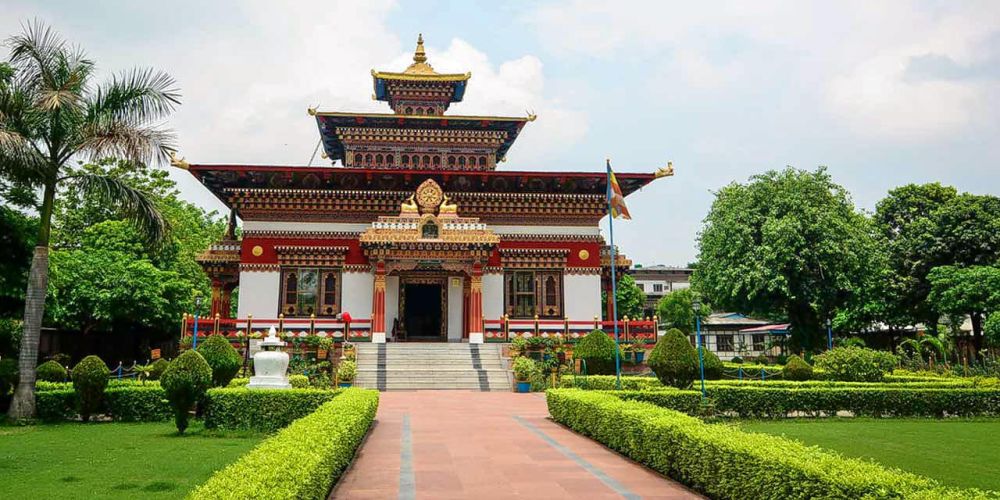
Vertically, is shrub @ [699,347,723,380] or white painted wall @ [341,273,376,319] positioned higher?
white painted wall @ [341,273,376,319]

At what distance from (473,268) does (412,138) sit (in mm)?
8695

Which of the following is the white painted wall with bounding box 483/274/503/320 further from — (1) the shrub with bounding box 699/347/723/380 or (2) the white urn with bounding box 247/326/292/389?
(2) the white urn with bounding box 247/326/292/389

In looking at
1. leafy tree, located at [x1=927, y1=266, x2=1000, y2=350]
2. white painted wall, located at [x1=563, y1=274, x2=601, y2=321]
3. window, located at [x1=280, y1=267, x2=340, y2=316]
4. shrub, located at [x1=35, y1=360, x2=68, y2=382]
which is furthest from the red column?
leafy tree, located at [x1=927, y1=266, x2=1000, y2=350]

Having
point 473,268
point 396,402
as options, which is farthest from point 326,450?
point 473,268

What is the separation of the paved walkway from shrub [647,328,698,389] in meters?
3.23

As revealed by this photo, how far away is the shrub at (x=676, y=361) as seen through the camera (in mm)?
16141

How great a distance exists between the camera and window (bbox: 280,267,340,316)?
2875cm

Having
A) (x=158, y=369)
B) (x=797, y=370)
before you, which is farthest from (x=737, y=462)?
(x=158, y=369)

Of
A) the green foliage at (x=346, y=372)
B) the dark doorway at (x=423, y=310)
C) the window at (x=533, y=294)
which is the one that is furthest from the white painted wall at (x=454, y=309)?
the green foliage at (x=346, y=372)

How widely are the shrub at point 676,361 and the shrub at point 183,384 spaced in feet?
32.8

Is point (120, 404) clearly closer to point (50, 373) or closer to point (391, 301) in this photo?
point (50, 373)

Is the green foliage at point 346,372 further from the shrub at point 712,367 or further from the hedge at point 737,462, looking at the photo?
the hedge at point 737,462

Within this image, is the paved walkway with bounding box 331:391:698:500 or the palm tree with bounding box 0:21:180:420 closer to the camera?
the paved walkway with bounding box 331:391:698:500

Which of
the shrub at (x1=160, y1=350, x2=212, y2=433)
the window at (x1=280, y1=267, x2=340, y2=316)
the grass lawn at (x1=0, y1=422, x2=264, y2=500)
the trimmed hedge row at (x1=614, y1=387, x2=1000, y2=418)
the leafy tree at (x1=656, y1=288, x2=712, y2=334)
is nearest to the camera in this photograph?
the grass lawn at (x1=0, y1=422, x2=264, y2=500)
